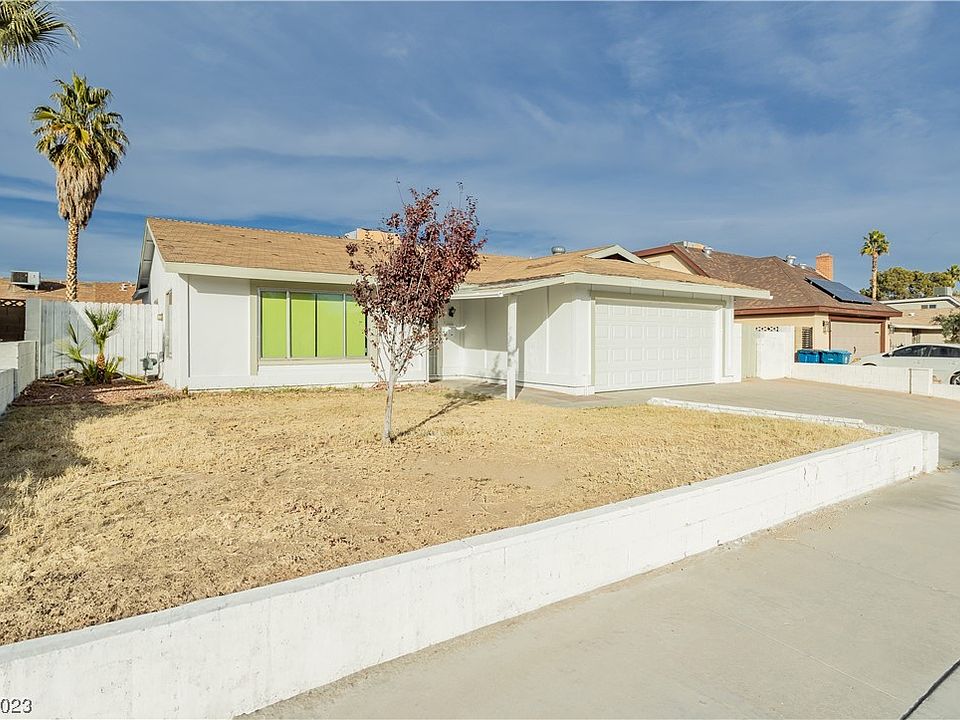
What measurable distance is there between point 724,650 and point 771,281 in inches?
1040

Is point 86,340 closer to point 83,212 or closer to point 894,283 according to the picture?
point 83,212

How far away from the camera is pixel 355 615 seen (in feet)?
9.68

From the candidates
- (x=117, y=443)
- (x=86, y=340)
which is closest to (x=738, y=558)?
(x=117, y=443)

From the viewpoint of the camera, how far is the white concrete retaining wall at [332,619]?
7.70 feet

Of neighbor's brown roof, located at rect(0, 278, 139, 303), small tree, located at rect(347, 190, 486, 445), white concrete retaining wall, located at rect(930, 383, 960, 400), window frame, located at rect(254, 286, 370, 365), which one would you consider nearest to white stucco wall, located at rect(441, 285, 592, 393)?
window frame, located at rect(254, 286, 370, 365)

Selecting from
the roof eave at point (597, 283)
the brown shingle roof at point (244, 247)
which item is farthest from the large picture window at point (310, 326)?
the roof eave at point (597, 283)

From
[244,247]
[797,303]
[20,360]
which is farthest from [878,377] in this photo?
[20,360]

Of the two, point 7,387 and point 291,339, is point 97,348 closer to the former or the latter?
point 291,339

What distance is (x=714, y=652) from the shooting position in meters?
3.23

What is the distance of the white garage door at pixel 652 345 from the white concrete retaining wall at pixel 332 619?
377 inches

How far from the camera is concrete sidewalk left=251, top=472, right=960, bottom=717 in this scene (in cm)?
275

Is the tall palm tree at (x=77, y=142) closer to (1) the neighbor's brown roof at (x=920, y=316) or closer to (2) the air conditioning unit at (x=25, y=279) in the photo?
(2) the air conditioning unit at (x=25, y=279)

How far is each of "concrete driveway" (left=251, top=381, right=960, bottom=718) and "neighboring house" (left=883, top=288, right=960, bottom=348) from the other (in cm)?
3270

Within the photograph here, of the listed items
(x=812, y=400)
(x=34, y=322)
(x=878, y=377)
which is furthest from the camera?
(x=878, y=377)
